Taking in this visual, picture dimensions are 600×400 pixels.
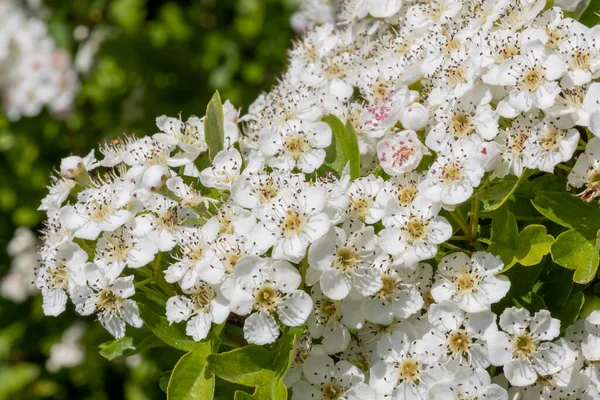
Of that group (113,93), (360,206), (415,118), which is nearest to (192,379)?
(360,206)

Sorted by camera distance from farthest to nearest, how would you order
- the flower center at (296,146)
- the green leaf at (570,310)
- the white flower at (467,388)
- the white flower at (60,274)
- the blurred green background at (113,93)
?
1. the blurred green background at (113,93)
2. the flower center at (296,146)
3. the white flower at (60,274)
4. the green leaf at (570,310)
5. the white flower at (467,388)

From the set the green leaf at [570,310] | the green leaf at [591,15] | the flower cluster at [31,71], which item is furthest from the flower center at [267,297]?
the flower cluster at [31,71]

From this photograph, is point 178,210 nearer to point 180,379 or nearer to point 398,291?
point 180,379

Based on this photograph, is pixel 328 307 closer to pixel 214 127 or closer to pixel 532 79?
pixel 214 127

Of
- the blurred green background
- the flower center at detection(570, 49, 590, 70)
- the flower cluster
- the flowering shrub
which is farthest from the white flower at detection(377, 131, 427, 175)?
the flower cluster

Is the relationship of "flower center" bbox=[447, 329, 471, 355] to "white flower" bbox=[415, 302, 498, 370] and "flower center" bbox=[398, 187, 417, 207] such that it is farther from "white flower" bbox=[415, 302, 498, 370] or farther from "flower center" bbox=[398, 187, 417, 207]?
"flower center" bbox=[398, 187, 417, 207]

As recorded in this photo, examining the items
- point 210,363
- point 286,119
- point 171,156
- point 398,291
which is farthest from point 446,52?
point 210,363

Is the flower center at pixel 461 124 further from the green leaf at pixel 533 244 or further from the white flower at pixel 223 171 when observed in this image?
the white flower at pixel 223 171
